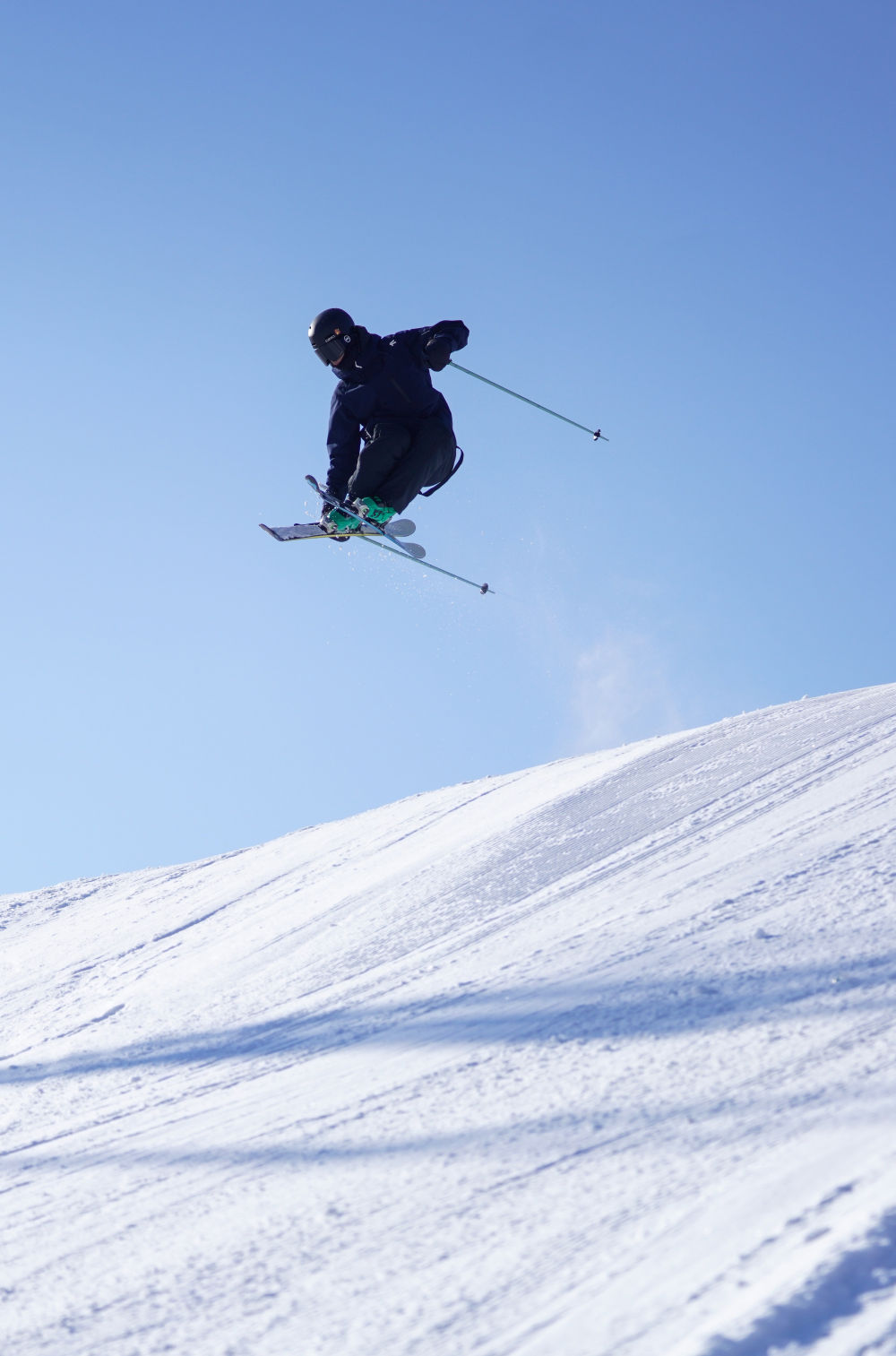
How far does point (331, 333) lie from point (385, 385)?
1.54ft

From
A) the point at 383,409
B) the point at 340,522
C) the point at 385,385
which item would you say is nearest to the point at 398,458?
the point at 383,409

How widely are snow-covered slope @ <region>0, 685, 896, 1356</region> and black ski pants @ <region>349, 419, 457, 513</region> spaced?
306 cm

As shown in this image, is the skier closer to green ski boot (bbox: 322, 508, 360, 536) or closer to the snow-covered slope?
green ski boot (bbox: 322, 508, 360, 536)

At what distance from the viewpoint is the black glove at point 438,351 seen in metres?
6.81

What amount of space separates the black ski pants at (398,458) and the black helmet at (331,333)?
521mm

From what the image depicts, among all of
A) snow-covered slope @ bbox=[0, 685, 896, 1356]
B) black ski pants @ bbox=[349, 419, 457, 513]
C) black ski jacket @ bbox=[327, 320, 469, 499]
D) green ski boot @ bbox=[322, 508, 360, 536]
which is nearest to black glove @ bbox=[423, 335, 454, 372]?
black ski jacket @ bbox=[327, 320, 469, 499]

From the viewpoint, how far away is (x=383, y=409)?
22.4 feet

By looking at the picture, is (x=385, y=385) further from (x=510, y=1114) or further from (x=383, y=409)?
(x=510, y=1114)

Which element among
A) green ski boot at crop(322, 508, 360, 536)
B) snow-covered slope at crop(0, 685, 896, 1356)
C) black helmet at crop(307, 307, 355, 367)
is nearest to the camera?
snow-covered slope at crop(0, 685, 896, 1356)

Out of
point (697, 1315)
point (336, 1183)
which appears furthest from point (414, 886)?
point (697, 1315)

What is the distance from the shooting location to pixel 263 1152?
2.37 m

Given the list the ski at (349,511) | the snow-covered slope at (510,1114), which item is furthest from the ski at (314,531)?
the snow-covered slope at (510,1114)

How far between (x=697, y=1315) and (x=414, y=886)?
3.18m

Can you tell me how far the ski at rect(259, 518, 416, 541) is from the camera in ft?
24.6
